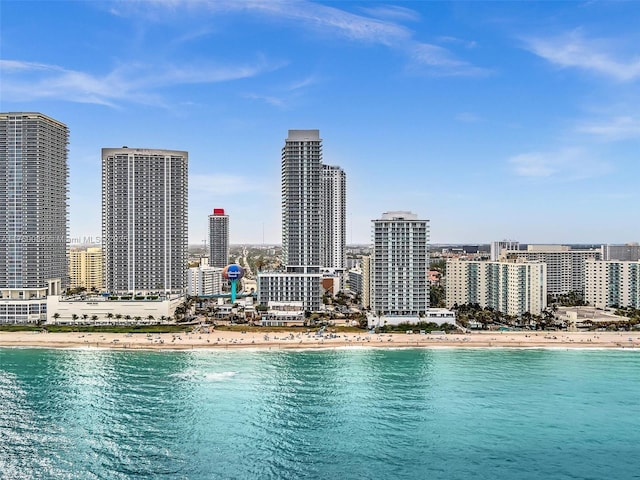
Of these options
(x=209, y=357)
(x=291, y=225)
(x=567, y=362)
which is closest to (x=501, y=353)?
(x=567, y=362)

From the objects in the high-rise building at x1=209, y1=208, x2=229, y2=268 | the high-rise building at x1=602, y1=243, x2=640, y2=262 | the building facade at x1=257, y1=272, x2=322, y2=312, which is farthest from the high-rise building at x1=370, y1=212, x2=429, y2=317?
the high-rise building at x1=209, y1=208, x2=229, y2=268

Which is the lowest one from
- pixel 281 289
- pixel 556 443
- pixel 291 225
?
pixel 556 443

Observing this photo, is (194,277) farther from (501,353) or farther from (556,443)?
(556,443)

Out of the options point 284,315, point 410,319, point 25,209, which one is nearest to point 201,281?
point 25,209

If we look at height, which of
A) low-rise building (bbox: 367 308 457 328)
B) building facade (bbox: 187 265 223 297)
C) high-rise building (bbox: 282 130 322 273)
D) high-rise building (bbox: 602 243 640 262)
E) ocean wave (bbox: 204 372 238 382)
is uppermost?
high-rise building (bbox: 282 130 322 273)

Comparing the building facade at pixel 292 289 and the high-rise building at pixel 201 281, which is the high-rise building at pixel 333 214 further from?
the building facade at pixel 292 289

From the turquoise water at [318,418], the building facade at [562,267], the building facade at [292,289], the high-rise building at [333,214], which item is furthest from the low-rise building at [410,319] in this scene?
the high-rise building at [333,214]

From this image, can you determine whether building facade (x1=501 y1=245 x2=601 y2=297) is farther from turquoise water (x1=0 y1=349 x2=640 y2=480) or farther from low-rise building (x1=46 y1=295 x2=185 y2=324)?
low-rise building (x1=46 y1=295 x2=185 y2=324)
